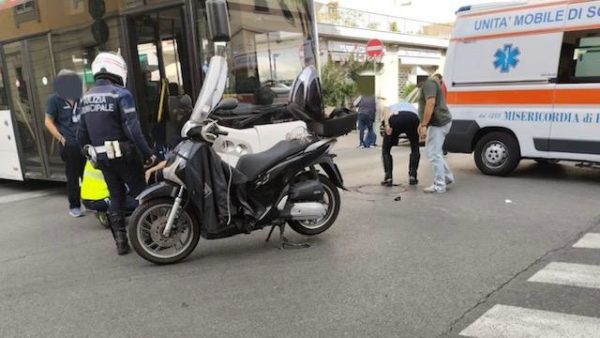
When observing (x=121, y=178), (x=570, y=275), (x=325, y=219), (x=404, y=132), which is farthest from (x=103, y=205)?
(x=570, y=275)

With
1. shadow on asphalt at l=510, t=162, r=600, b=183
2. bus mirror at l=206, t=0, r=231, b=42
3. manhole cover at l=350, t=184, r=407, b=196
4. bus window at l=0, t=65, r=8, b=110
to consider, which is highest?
bus mirror at l=206, t=0, r=231, b=42

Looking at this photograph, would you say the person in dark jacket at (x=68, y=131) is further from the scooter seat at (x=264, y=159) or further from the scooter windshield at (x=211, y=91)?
the scooter seat at (x=264, y=159)

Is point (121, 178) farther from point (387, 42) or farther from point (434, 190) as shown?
point (387, 42)

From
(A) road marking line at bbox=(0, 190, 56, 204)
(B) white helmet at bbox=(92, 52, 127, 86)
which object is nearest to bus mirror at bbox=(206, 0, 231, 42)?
(B) white helmet at bbox=(92, 52, 127, 86)

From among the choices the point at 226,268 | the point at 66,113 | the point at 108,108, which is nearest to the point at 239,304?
the point at 226,268

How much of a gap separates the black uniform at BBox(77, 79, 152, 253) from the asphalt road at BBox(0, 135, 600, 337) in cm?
64

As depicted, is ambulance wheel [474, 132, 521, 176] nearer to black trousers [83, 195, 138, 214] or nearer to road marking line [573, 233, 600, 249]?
road marking line [573, 233, 600, 249]

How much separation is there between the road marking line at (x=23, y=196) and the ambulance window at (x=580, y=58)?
Result: 829 centimetres

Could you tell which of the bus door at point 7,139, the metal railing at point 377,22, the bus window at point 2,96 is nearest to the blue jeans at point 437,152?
the bus door at point 7,139

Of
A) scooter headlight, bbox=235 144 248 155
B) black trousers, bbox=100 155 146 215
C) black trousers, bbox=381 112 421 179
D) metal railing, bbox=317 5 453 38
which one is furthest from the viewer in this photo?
metal railing, bbox=317 5 453 38

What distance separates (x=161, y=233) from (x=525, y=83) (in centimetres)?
584

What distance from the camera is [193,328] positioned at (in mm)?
3475

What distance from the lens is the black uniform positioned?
479cm

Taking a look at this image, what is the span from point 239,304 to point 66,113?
4.31m
